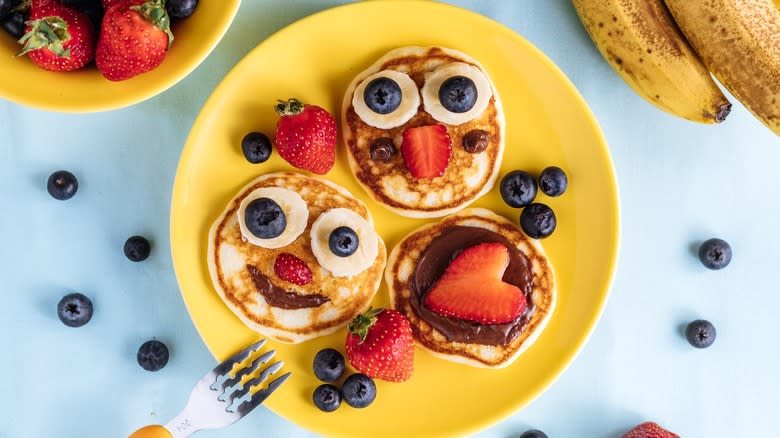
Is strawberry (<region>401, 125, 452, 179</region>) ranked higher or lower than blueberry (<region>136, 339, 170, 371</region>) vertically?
higher

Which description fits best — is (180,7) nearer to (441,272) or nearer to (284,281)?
(284,281)

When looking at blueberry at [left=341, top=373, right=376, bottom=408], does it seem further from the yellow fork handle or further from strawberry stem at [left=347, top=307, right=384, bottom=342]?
the yellow fork handle

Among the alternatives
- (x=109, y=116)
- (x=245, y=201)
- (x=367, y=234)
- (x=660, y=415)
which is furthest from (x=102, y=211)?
(x=660, y=415)

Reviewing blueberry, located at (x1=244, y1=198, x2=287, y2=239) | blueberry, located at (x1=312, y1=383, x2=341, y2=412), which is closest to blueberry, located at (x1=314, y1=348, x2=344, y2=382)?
blueberry, located at (x1=312, y1=383, x2=341, y2=412)

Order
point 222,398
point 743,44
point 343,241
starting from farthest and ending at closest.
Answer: point 222,398
point 343,241
point 743,44

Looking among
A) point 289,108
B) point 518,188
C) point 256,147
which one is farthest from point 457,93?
point 256,147

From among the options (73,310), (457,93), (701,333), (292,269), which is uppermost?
(457,93)

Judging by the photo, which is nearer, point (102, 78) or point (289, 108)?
point (102, 78)

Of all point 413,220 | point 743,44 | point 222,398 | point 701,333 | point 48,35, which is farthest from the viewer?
point 701,333
